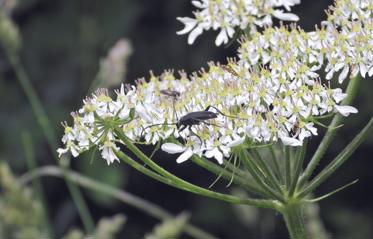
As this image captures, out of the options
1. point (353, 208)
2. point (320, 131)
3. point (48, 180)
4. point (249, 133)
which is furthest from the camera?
point (48, 180)

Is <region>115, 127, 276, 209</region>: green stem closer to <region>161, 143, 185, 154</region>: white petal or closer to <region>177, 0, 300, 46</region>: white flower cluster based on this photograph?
<region>161, 143, 185, 154</region>: white petal

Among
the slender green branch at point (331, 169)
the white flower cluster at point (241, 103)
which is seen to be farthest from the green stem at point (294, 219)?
the white flower cluster at point (241, 103)

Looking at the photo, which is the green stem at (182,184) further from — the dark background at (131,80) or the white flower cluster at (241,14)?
the dark background at (131,80)

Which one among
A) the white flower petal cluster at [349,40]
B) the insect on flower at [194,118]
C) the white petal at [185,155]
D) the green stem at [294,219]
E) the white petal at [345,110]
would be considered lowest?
the green stem at [294,219]

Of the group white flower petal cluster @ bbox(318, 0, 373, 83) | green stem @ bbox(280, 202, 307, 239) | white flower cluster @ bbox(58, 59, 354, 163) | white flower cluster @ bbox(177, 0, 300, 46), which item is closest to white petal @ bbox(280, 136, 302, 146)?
white flower cluster @ bbox(58, 59, 354, 163)

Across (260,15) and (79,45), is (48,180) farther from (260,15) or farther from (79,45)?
(260,15)

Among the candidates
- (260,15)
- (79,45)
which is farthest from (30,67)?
(260,15)

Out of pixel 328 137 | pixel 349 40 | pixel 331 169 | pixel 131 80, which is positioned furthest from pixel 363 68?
pixel 131 80
